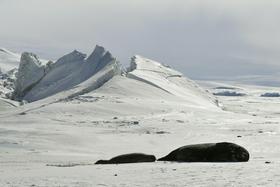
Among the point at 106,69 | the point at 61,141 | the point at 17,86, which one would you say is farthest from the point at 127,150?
the point at 17,86

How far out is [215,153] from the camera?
67.5ft

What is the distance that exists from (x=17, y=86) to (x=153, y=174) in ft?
270

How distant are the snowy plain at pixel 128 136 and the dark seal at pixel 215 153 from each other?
774mm

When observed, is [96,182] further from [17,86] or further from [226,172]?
[17,86]

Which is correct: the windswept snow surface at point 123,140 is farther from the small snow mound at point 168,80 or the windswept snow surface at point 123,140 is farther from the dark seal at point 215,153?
the small snow mound at point 168,80

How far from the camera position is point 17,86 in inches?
3733

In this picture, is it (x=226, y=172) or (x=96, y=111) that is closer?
(x=226, y=172)

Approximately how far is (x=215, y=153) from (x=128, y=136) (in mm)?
19036

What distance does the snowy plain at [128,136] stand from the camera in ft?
49.9

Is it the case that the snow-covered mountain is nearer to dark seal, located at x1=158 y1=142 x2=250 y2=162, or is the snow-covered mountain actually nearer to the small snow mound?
the small snow mound

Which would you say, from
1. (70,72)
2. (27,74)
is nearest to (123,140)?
(70,72)

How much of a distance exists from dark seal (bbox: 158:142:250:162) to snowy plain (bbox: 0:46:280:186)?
0.77 metres

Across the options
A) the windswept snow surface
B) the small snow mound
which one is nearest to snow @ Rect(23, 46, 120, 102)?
the small snow mound

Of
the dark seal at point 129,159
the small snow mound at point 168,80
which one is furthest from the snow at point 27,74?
the dark seal at point 129,159
